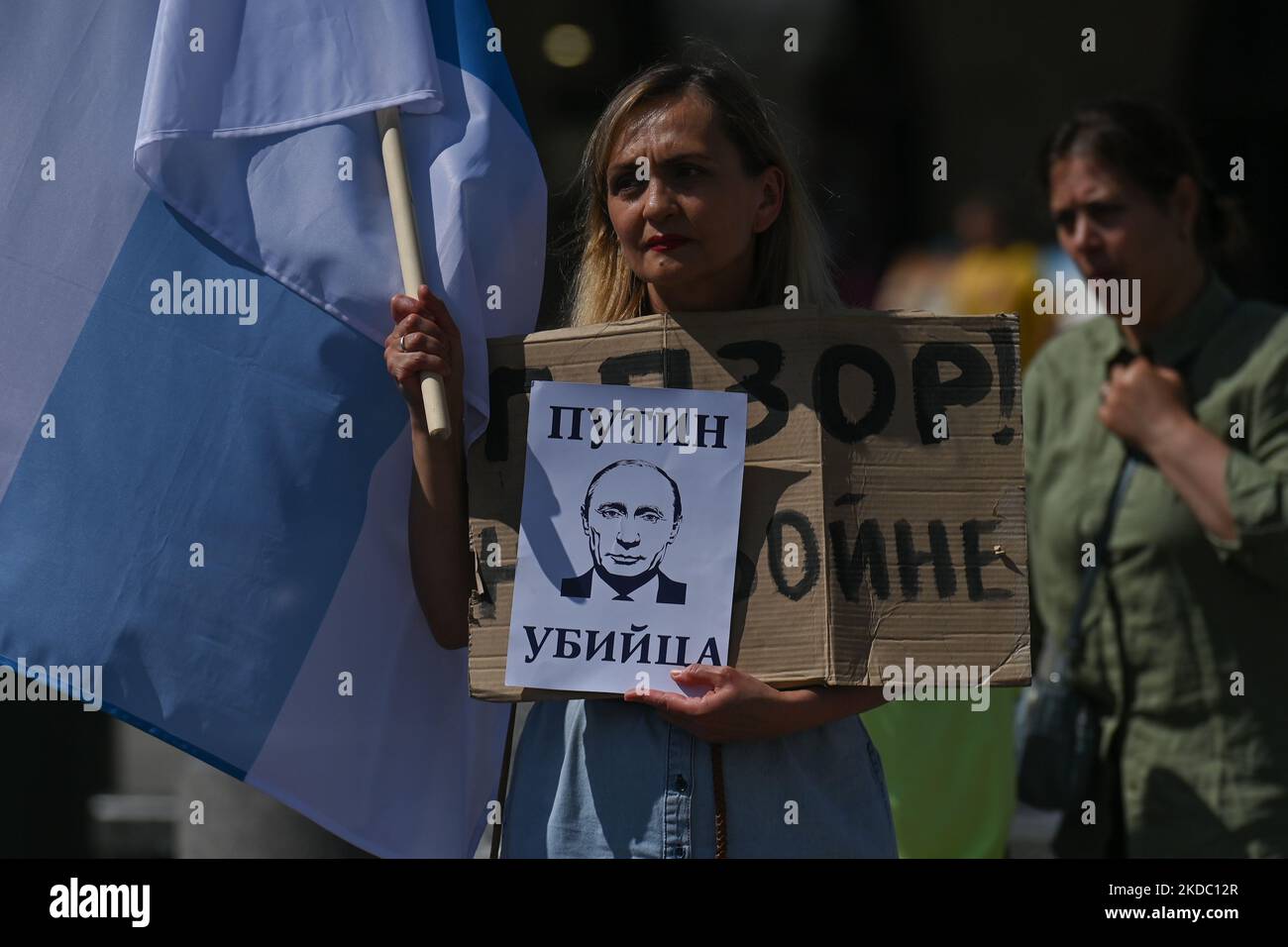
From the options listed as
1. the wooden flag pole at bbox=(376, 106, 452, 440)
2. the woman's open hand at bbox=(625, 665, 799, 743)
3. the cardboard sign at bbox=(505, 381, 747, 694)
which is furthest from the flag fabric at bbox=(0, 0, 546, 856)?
the woman's open hand at bbox=(625, 665, 799, 743)

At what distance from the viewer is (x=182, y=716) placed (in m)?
3.06

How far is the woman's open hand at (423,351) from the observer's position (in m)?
2.88

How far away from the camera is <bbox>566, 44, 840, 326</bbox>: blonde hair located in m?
2.96

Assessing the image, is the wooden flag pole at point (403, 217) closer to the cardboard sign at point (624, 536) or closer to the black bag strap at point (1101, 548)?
the cardboard sign at point (624, 536)

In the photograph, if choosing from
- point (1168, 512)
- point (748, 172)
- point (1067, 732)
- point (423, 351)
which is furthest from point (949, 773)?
point (423, 351)

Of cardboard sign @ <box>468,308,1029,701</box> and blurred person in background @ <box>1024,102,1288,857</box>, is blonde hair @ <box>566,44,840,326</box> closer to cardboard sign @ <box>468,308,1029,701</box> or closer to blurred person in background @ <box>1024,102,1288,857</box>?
cardboard sign @ <box>468,308,1029,701</box>

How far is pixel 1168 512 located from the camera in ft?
13.2

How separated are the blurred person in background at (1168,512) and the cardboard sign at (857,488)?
4.14 ft

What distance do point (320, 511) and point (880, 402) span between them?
984 millimetres

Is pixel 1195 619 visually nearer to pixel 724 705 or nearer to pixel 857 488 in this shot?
pixel 857 488

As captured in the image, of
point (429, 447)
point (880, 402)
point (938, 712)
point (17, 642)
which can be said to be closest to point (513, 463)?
point (429, 447)

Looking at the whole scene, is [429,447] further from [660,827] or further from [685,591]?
[660,827]

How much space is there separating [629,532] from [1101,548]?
1667mm

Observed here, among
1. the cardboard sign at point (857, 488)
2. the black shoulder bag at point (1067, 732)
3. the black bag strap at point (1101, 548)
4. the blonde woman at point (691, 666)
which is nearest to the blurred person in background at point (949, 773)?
the black shoulder bag at point (1067, 732)
